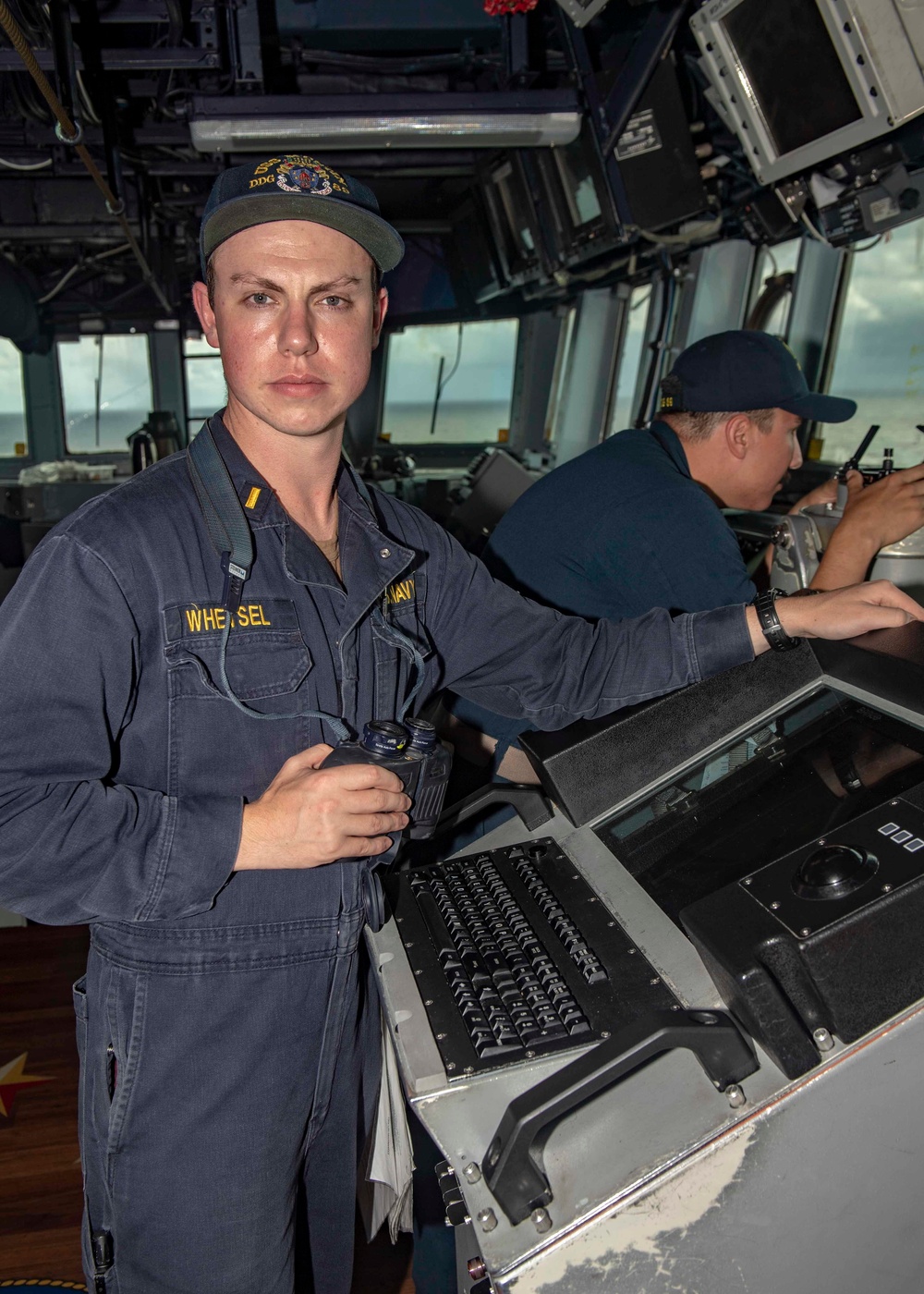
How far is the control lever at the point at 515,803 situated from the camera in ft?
4.38

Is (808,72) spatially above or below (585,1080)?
above

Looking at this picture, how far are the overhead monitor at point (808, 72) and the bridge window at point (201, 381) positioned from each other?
675 cm

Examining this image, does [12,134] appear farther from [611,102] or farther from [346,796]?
[346,796]

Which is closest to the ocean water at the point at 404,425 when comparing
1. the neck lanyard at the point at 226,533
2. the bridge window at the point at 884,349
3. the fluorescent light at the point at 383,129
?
the bridge window at the point at 884,349

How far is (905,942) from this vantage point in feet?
2.57

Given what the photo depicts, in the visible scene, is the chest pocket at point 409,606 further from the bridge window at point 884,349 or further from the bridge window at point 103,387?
the bridge window at point 103,387

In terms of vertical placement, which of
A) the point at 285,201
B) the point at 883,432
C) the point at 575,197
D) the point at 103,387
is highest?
the point at 575,197

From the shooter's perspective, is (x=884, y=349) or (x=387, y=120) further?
(x=884, y=349)

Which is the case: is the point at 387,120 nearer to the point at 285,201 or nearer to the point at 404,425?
the point at 285,201

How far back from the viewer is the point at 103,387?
8898 millimetres

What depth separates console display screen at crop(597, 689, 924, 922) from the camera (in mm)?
1052

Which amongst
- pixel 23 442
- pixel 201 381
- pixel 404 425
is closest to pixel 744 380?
pixel 404 425

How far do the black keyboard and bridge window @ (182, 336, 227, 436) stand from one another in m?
8.27

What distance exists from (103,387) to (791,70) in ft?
24.8
